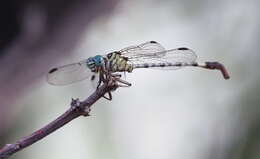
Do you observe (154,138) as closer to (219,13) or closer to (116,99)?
(116,99)

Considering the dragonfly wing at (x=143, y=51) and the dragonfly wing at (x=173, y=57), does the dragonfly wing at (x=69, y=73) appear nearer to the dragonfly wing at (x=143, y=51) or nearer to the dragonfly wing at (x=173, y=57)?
the dragonfly wing at (x=143, y=51)

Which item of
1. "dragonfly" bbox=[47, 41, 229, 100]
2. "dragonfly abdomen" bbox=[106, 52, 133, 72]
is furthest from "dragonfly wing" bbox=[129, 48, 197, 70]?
"dragonfly abdomen" bbox=[106, 52, 133, 72]

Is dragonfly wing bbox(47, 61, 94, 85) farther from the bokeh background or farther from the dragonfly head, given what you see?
A: the bokeh background

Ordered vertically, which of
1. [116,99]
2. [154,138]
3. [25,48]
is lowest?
[154,138]

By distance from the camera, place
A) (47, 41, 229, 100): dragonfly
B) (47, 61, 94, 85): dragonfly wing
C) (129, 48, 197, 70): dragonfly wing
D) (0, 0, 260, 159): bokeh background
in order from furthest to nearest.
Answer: (0, 0, 260, 159): bokeh background < (129, 48, 197, 70): dragonfly wing < (47, 61, 94, 85): dragonfly wing < (47, 41, 229, 100): dragonfly

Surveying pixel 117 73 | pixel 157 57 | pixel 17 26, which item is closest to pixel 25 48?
pixel 17 26

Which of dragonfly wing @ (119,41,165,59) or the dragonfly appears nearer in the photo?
the dragonfly

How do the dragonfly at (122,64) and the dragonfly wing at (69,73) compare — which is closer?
the dragonfly at (122,64)

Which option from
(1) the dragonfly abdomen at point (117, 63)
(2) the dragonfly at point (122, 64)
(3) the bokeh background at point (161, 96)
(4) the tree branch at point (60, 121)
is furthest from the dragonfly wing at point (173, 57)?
(3) the bokeh background at point (161, 96)
